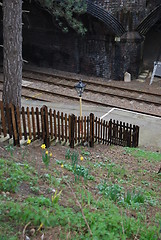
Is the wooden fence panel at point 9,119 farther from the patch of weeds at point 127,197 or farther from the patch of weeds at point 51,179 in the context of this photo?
the patch of weeds at point 127,197

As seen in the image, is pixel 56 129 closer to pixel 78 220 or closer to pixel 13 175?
pixel 13 175

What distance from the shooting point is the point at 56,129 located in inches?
371

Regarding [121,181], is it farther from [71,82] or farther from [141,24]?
[141,24]

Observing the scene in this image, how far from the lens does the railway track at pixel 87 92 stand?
16203 mm

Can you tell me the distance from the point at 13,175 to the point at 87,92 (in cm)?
1211

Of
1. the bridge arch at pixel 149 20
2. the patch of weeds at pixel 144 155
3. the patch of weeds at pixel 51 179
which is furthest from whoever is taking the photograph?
the bridge arch at pixel 149 20

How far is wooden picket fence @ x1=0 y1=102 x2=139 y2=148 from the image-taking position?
815 centimetres

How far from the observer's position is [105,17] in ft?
58.3

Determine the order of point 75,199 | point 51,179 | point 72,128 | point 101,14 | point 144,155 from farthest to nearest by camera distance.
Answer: point 101,14 < point 144,155 < point 72,128 < point 51,179 < point 75,199

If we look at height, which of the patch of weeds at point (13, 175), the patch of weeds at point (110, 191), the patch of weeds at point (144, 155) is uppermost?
the patch of weeds at point (13, 175)

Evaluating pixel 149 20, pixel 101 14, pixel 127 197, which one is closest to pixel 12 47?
pixel 127 197

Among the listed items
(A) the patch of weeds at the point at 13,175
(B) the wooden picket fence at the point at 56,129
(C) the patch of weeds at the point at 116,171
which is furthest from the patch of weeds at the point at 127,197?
(B) the wooden picket fence at the point at 56,129

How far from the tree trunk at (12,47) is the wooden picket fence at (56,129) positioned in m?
0.65

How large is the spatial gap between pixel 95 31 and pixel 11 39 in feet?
37.2
